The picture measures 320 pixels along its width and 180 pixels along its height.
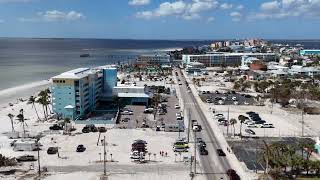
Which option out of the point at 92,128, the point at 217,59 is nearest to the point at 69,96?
the point at 92,128

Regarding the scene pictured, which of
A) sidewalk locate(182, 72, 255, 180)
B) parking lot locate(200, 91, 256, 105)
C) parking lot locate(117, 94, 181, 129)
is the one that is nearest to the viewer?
sidewalk locate(182, 72, 255, 180)

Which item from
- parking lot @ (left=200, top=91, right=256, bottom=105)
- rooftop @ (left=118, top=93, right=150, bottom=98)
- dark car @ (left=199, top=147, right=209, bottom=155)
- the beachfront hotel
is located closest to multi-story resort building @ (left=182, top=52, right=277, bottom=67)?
parking lot @ (left=200, top=91, right=256, bottom=105)

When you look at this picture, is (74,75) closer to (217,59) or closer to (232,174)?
(232,174)

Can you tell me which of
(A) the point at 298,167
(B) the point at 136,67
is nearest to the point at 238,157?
(A) the point at 298,167

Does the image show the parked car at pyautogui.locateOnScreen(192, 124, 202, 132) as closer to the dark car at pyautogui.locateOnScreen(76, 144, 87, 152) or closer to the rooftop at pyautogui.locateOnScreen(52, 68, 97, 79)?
the dark car at pyautogui.locateOnScreen(76, 144, 87, 152)

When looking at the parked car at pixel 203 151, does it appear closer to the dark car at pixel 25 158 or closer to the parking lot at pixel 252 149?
the parking lot at pixel 252 149
